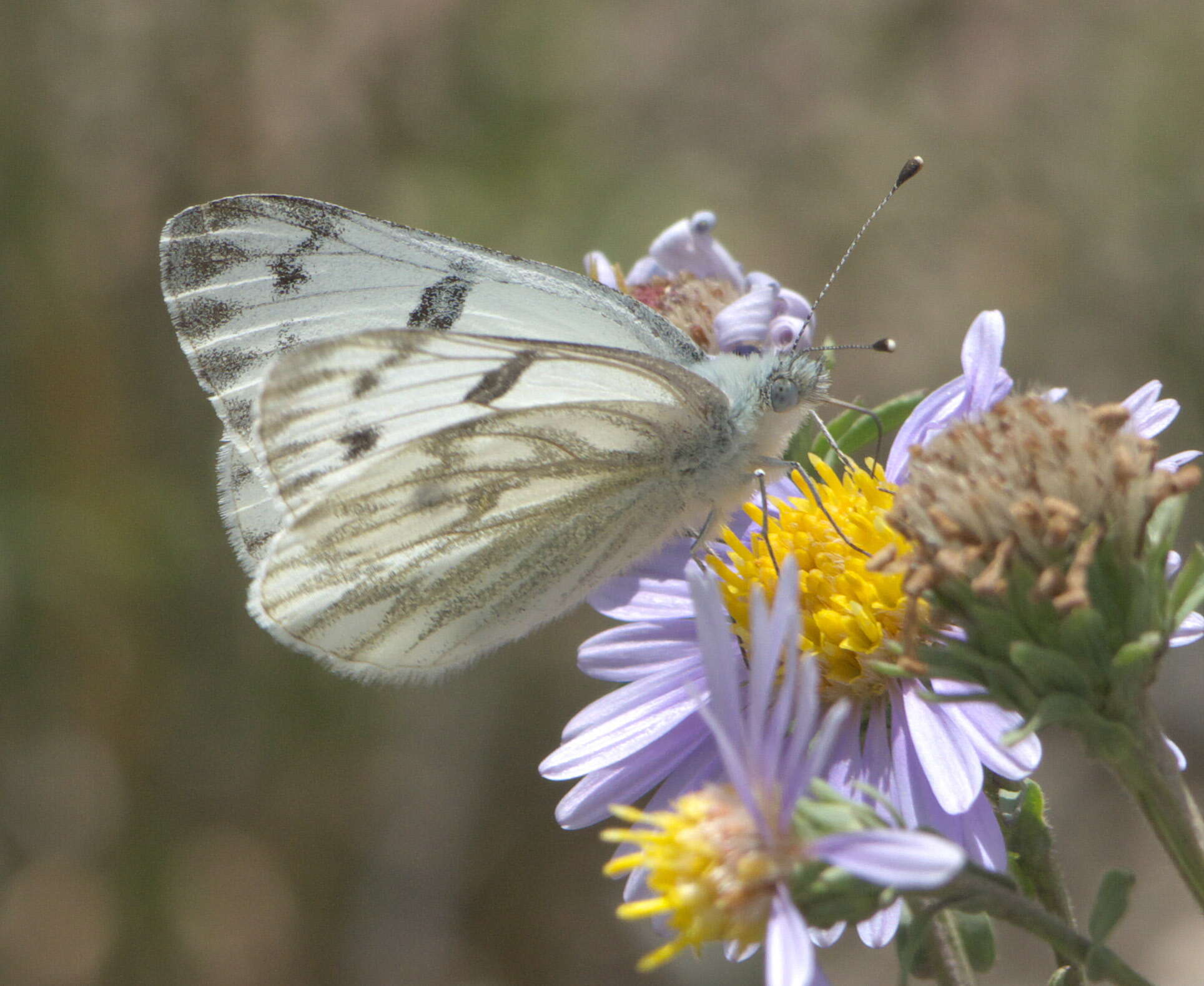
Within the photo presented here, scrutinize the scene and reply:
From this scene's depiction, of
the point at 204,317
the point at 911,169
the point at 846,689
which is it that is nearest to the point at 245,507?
the point at 204,317

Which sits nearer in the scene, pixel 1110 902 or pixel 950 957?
pixel 1110 902

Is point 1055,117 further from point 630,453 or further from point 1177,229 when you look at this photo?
point 630,453

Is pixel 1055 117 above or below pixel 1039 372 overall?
above

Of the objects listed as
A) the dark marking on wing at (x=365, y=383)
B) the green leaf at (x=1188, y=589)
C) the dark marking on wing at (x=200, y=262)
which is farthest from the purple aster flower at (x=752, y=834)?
the dark marking on wing at (x=200, y=262)

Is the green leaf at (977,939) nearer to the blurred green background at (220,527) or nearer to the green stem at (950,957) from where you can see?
the green stem at (950,957)

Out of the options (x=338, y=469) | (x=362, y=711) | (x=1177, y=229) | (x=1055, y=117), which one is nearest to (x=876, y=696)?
(x=338, y=469)

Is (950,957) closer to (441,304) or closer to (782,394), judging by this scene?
(782,394)
